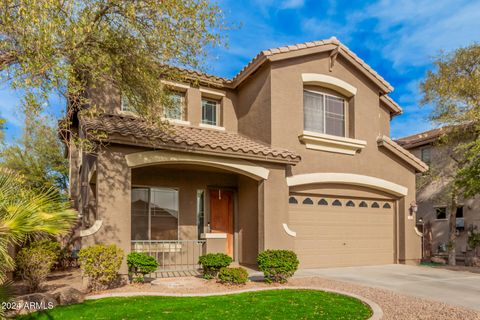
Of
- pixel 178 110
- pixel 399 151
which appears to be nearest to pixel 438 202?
pixel 399 151

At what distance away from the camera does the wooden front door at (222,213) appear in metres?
14.2

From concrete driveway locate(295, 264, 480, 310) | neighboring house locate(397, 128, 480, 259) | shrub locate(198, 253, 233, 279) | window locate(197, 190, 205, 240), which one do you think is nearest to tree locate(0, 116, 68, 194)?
window locate(197, 190, 205, 240)

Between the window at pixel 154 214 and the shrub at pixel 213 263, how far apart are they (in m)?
2.78

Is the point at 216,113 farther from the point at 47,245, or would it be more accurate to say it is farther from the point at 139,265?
the point at 47,245

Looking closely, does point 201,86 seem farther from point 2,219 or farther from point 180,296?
point 2,219

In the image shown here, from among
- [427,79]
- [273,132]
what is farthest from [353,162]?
[427,79]

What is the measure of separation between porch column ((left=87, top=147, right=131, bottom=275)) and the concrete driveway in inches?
223

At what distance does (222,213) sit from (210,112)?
170 inches

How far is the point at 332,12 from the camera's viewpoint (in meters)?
14.6

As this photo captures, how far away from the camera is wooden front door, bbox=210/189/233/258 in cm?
1422

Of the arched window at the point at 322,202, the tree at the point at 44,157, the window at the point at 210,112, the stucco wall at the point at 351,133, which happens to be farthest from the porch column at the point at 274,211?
the tree at the point at 44,157

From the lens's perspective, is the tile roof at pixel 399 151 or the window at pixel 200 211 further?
the tile roof at pixel 399 151

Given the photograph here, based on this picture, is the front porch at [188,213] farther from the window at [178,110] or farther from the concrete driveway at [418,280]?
the concrete driveway at [418,280]

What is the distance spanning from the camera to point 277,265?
34.6ft
